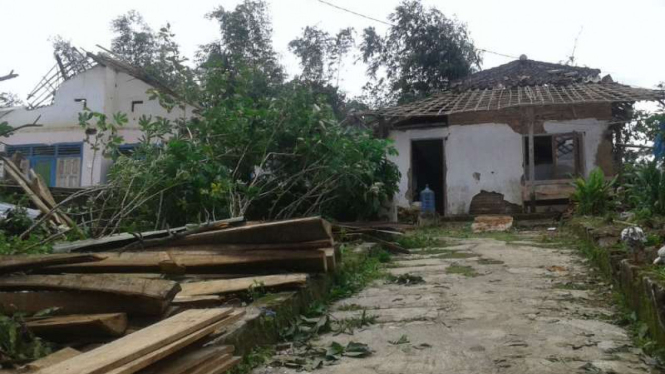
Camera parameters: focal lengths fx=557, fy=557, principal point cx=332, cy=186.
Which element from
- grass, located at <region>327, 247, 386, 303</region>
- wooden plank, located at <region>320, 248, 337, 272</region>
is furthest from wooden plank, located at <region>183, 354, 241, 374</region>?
grass, located at <region>327, 247, 386, 303</region>

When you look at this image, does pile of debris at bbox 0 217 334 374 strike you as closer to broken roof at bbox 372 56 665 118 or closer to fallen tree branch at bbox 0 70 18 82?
fallen tree branch at bbox 0 70 18 82

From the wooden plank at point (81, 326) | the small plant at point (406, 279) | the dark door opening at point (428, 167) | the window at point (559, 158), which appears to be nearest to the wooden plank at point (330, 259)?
the small plant at point (406, 279)

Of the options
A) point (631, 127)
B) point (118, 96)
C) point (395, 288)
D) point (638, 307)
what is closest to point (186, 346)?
point (638, 307)

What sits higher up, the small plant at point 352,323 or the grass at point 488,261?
the grass at point 488,261

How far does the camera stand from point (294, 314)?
A: 3.27 m

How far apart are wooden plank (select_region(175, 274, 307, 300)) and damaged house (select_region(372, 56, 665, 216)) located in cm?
893

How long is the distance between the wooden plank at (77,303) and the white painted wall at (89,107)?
15501 millimetres

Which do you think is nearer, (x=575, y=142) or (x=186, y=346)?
(x=186, y=346)

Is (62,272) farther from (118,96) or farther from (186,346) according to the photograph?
(118,96)

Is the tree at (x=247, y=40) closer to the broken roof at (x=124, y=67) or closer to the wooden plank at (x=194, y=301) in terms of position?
the broken roof at (x=124, y=67)

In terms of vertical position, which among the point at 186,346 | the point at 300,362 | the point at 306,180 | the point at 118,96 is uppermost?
the point at 118,96

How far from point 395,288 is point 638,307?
1871mm

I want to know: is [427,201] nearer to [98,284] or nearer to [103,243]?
[103,243]

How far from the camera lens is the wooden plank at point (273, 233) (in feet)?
12.3
